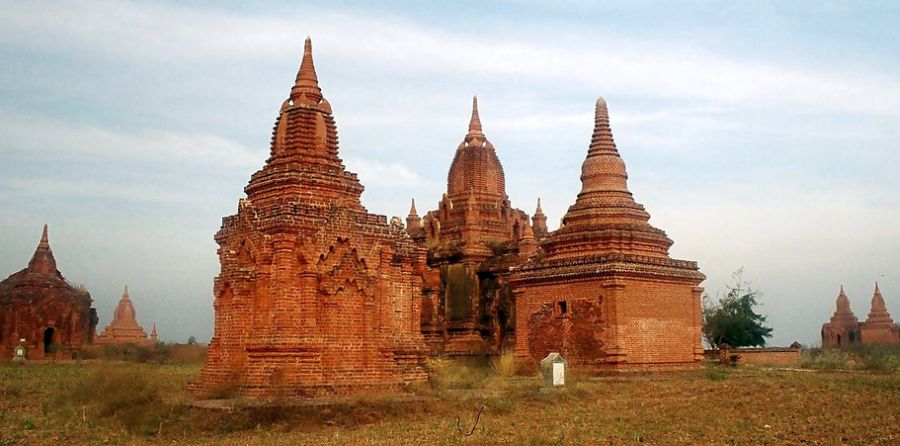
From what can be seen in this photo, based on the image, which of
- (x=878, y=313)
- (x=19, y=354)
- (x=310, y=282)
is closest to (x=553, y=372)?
(x=310, y=282)

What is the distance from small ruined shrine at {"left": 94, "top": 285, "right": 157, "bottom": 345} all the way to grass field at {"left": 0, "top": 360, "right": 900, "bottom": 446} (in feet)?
134

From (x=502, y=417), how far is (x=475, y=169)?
1793 cm

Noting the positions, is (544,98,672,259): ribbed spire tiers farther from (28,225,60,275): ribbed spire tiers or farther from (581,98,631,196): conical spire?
(28,225,60,275): ribbed spire tiers

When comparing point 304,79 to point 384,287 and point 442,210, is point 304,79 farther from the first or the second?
point 442,210

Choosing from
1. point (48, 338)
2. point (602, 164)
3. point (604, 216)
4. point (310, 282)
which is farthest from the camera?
point (48, 338)

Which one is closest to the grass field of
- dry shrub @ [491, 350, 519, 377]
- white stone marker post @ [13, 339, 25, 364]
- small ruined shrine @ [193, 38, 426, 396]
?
small ruined shrine @ [193, 38, 426, 396]

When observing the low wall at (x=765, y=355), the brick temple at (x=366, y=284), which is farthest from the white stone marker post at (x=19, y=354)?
the low wall at (x=765, y=355)

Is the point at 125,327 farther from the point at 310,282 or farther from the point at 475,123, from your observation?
the point at 310,282

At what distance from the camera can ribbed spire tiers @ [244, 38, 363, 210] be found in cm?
1703

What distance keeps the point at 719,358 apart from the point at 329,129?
55.1ft

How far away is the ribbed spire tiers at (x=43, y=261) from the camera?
43.3m

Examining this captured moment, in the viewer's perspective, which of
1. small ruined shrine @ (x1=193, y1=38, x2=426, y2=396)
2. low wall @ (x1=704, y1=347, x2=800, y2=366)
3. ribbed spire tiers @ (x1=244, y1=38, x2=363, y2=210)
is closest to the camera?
small ruined shrine @ (x1=193, y1=38, x2=426, y2=396)

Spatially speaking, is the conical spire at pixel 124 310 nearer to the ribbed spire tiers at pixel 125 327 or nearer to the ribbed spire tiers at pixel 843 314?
the ribbed spire tiers at pixel 125 327

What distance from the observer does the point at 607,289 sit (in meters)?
22.6
